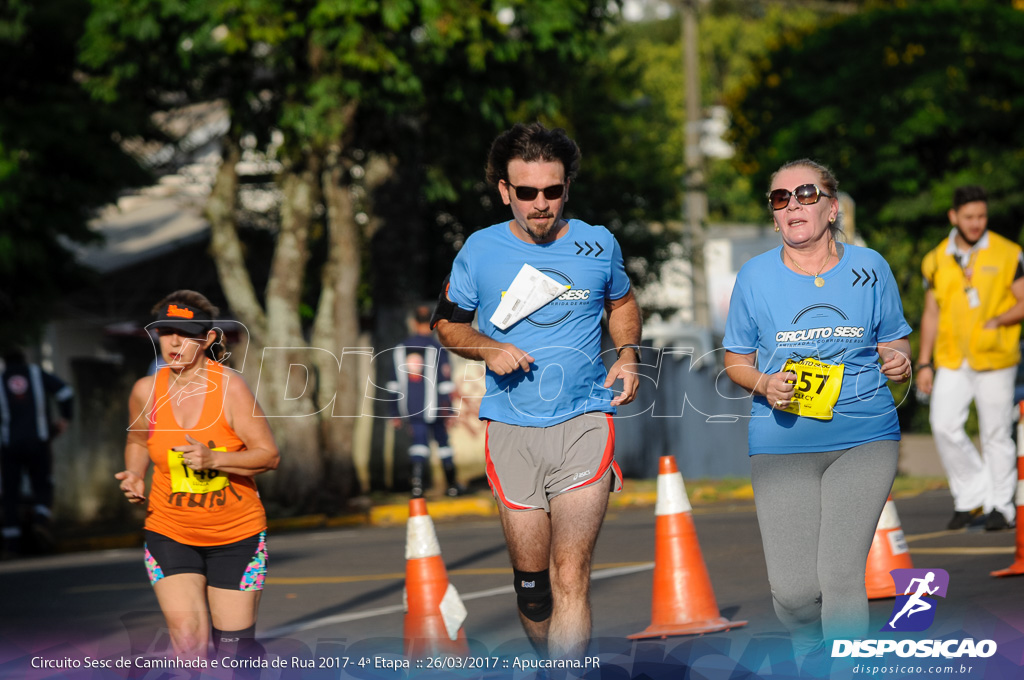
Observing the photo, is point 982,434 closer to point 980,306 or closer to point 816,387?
point 980,306

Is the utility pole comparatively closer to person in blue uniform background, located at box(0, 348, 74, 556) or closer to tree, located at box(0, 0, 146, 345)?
tree, located at box(0, 0, 146, 345)

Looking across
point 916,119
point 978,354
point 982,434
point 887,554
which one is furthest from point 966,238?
point 916,119

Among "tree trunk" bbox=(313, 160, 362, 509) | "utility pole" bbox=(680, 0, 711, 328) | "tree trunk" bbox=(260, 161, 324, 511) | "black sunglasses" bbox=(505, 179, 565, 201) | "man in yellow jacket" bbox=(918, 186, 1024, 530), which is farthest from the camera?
"utility pole" bbox=(680, 0, 711, 328)

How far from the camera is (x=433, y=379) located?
1638cm

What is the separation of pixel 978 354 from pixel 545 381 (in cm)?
504

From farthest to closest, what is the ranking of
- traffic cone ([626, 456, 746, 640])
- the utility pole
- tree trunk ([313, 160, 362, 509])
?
the utility pole, tree trunk ([313, 160, 362, 509]), traffic cone ([626, 456, 746, 640])

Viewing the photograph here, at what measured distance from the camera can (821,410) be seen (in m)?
5.01

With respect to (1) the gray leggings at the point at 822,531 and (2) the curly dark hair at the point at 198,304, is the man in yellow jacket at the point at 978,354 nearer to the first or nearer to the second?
(1) the gray leggings at the point at 822,531

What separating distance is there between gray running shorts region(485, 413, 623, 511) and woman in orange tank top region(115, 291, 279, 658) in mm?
1014

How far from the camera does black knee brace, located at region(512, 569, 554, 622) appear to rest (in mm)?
5297

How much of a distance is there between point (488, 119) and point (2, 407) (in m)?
6.62

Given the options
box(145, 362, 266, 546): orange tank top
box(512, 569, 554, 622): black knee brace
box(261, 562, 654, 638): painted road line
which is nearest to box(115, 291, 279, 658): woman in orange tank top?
box(145, 362, 266, 546): orange tank top

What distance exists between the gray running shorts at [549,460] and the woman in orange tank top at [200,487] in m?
1.01

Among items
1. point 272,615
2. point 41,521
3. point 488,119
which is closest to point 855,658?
point 272,615
